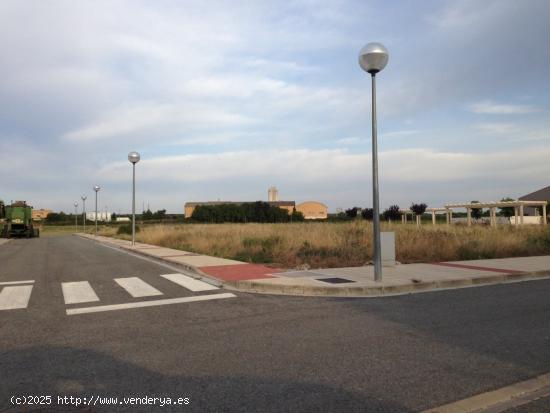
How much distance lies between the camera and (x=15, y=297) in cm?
945

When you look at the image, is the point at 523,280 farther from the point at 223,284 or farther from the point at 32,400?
the point at 32,400

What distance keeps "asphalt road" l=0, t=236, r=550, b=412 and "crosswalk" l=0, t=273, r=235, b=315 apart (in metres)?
0.30

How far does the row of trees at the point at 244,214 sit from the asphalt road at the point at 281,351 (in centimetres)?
6968

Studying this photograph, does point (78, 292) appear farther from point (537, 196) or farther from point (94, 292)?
point (537, 196)

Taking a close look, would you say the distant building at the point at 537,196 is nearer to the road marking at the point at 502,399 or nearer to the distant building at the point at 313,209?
the distant building at the point at 313,209

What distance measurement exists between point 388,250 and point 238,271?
4205mm

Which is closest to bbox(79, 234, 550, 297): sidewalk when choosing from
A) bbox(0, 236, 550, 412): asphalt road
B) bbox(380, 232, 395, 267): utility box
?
bbox(380, 232, 395, 267): utility box

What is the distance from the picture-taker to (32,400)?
4121 mm

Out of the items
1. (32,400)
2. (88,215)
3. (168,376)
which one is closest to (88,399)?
(32,400)

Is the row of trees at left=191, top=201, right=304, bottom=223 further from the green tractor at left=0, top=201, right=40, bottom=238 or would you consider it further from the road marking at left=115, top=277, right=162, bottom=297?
the road marking at left=115, top=277, right=162, bottom=297

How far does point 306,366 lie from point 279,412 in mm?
1208

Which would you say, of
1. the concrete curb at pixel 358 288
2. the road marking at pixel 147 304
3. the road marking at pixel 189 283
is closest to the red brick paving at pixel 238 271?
the road marking at pixel 189 283

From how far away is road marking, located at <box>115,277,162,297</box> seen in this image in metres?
9.86

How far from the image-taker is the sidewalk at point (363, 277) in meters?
9.82
